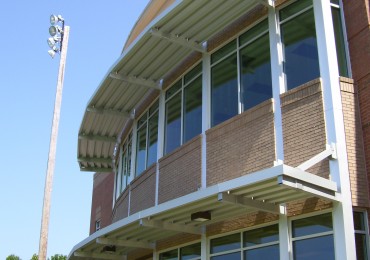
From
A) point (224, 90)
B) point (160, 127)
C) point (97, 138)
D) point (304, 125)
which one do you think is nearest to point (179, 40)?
point (224, 90)

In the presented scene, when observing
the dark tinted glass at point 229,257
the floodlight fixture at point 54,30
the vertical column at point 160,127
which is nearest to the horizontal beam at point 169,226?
→ the dark tinted glass at point 229,257

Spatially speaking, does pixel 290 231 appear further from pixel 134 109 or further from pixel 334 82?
pixel 134 109

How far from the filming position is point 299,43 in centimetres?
1102

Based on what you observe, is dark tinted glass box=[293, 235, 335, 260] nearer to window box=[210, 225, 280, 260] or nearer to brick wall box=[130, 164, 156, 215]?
window box=[210, 225, 280, 260]

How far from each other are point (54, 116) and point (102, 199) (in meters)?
14.7

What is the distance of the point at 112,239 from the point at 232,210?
13.6 feet

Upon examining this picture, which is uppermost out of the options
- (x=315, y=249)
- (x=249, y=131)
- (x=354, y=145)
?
(x=249, y=131)

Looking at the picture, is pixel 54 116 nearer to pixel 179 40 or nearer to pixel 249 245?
pixel 179 40

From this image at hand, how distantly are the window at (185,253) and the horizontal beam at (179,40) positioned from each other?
4.75 meters

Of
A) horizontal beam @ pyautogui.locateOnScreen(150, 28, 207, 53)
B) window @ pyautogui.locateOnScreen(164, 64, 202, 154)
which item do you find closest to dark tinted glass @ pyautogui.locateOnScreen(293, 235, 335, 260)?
window @ pyautogui.locateOnScreen(164, 64, 202, 154)

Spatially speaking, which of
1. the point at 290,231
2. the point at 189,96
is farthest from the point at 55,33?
the point at 290,231

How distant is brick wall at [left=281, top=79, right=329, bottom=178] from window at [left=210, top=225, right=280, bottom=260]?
4.91ft

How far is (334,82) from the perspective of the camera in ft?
32.8

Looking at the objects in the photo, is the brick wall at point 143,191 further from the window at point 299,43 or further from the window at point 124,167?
the window at point 299,43
